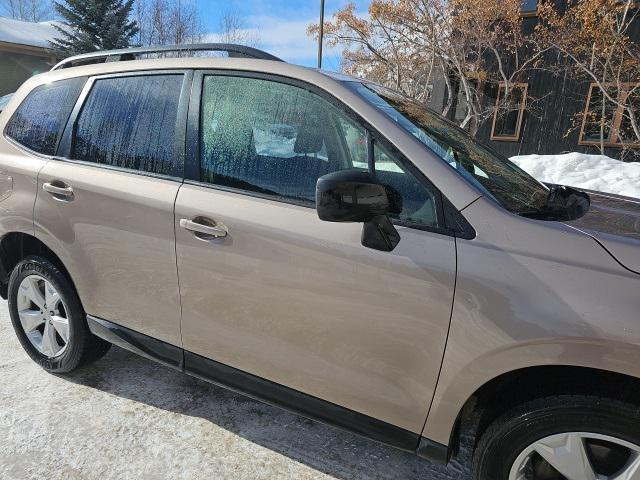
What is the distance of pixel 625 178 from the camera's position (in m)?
8.66

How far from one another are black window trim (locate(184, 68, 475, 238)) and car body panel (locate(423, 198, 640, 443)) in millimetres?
118

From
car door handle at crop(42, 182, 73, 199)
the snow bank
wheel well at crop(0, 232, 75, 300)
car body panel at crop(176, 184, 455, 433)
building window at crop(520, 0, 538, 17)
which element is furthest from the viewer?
building window at crop(520, 0, 538, 17)

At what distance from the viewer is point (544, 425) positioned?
1.62 m

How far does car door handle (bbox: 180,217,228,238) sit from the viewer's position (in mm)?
2074

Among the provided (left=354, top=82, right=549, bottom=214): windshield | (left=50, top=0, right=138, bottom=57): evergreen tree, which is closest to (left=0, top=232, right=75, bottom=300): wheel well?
(left=354, top=82, right=549, bottom=214): windshield

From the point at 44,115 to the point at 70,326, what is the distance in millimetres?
1228

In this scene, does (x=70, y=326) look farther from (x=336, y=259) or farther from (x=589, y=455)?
(x=589, y=455)

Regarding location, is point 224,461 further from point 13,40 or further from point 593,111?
point 13,40

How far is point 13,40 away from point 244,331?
104 feet

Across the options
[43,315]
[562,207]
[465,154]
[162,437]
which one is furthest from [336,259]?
[43,315]

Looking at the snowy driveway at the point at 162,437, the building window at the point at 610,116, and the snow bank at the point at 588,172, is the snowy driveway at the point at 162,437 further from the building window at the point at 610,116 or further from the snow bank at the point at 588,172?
the building window at the point at 610,116

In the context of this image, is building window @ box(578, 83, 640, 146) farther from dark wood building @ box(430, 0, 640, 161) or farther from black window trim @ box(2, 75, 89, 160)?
black window trim @ box(2, 75, 89, 160)

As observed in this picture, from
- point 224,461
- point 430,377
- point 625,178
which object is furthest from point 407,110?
point 625,178

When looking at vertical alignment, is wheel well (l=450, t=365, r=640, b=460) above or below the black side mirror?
below
